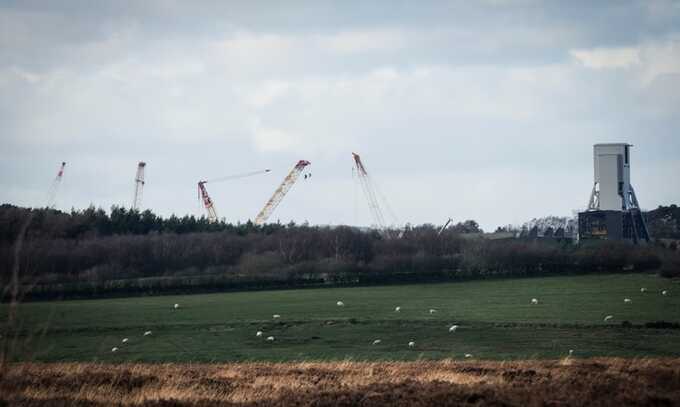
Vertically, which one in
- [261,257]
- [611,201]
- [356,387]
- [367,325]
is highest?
[611,201]

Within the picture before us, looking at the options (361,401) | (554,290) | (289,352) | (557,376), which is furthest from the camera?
(554,290)

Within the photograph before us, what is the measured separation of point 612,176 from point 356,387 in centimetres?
10756

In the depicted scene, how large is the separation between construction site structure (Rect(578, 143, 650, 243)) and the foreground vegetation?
5.33 metres

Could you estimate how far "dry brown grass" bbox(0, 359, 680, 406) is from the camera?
15484 mm

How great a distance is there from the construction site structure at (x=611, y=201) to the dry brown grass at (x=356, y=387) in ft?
331

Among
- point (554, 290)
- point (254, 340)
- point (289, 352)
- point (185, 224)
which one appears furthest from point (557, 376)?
point (185, 224)

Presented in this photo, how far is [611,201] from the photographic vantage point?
121m

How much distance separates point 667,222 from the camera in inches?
6663

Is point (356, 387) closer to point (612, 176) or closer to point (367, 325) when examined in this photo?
point (367, 325)

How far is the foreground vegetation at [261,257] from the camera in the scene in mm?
92819

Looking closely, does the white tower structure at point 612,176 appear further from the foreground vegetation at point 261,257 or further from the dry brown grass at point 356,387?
the dry brown grass at point 356,387

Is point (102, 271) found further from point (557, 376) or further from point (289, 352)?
point (557, 376)

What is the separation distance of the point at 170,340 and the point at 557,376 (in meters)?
30.8

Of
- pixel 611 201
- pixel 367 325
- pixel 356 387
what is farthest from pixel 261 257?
pixel 356 387
